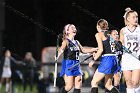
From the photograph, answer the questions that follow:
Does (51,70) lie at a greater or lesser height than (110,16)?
lesser

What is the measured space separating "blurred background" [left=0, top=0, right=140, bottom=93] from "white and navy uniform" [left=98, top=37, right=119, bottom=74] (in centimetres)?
1801

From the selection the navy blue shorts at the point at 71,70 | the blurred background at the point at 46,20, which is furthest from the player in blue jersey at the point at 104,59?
the blurred background at the point at 46,20

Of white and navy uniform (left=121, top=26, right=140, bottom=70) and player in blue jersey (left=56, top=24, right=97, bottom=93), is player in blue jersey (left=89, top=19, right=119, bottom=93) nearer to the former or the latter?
player in blue jersey (left=56, top=24, right=97, bottom=93)

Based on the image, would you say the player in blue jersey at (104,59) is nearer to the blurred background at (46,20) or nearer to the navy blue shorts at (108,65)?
the navy blue shorts at (108,65)

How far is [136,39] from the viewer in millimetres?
13328

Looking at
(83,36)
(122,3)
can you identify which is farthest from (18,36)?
(122,3)

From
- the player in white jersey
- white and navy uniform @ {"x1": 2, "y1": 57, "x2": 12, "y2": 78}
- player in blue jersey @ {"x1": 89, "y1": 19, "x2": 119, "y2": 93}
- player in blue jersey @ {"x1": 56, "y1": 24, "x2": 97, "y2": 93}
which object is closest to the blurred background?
white and navy uniform @ {"x1": 2, "y1": 57, "x2": 12, "y2": 78}

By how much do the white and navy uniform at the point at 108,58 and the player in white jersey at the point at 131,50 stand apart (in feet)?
4.14

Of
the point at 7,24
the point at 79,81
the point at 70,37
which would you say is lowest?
the point at 79,81

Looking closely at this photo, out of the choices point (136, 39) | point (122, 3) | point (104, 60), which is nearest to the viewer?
point (136, 39)

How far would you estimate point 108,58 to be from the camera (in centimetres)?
1472

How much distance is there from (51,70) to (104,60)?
28.9 ft

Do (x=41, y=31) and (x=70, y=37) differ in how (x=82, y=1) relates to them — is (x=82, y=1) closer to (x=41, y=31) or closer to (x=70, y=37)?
(x=41, y=31)

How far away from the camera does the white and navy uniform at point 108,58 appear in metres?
14.6
